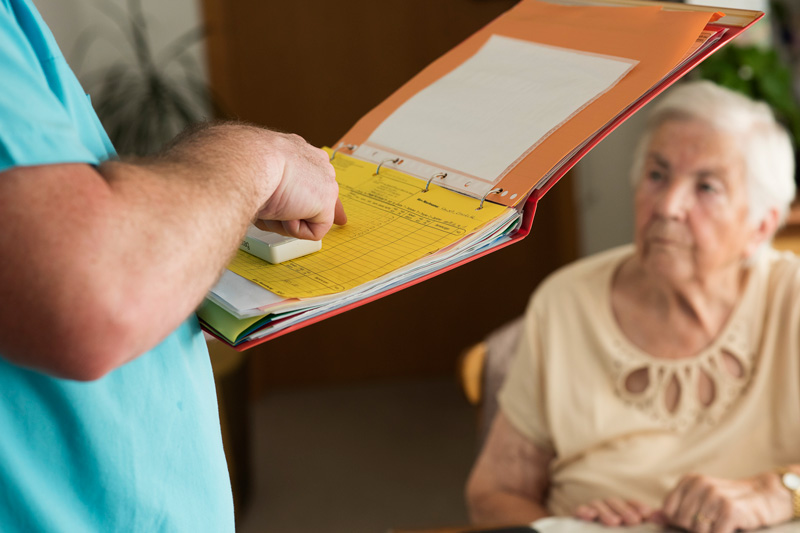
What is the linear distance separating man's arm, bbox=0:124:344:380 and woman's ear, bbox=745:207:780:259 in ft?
4.47

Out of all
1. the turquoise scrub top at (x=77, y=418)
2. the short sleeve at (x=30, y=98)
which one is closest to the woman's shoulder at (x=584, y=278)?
the turquoise scrub top at (x=77, y=418)

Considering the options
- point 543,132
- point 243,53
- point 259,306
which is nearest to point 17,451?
point 259,306

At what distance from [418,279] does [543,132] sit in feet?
0.56

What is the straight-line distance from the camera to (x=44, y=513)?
1.67 feet

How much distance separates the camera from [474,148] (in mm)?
700

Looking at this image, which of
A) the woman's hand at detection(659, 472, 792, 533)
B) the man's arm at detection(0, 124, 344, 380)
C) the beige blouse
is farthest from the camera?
the beige blouse

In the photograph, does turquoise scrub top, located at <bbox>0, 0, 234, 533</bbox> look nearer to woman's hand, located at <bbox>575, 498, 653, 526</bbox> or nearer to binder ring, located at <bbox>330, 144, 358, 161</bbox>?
binder ring, located at <bbox>330, 144, 358, 161</bbox>

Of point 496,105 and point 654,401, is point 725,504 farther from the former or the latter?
point 496,105

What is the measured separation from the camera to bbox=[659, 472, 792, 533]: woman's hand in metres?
1.30

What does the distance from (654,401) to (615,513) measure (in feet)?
0.82

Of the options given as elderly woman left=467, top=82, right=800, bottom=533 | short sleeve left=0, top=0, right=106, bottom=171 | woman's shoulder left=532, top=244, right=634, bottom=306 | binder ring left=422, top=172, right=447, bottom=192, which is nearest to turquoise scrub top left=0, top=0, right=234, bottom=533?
short sleeve left=0, top=0, right=106, bottom=171

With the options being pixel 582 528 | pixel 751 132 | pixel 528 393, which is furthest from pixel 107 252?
pixel 751 132

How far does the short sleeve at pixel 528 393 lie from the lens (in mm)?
1604

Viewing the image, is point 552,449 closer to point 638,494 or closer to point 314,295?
point 638,494
